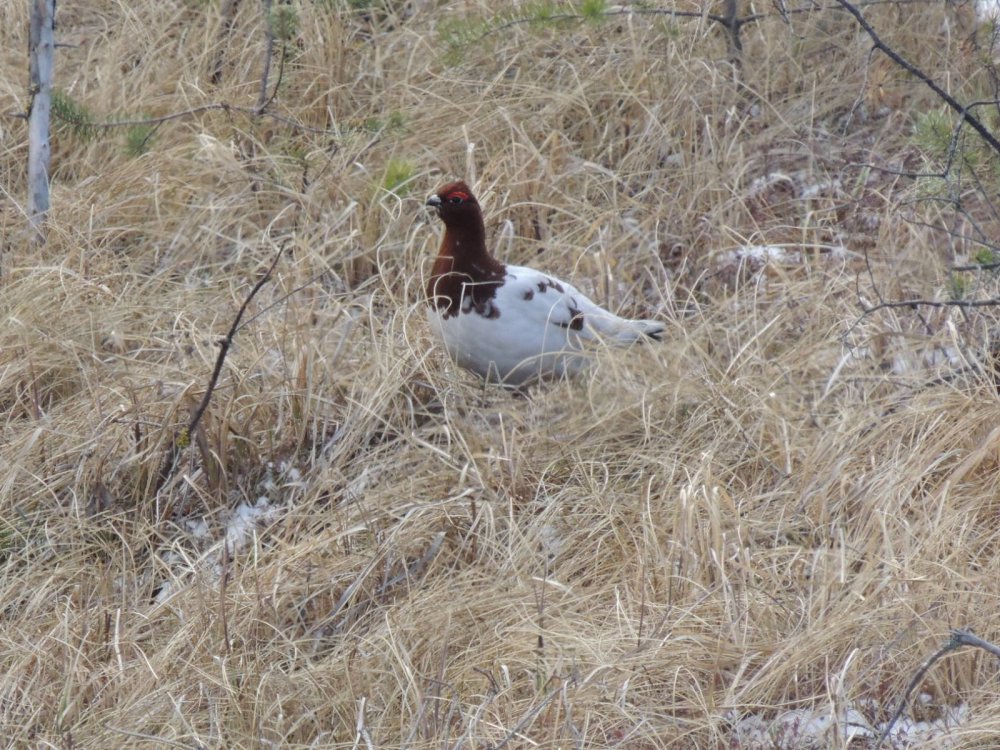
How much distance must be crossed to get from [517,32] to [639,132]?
72 centimetres

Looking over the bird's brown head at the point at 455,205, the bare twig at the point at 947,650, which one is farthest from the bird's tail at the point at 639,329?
the bare twig at the point at 947,650

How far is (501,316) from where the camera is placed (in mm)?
4574

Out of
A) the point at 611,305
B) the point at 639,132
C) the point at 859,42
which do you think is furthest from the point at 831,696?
the point at 859,42

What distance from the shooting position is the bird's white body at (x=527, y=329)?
15.0 feet

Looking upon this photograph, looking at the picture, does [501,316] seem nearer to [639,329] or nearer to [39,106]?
[639,329]

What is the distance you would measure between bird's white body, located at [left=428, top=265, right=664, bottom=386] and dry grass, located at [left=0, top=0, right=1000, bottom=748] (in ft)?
0.39

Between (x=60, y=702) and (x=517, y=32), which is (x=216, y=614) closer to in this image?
(x=60, y=702)

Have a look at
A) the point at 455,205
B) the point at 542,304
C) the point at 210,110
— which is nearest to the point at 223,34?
the point at 210,110

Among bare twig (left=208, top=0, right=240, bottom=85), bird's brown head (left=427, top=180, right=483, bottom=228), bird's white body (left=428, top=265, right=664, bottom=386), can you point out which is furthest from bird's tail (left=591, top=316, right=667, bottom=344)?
bare twig (left=208, top=0, right=240, bottom=85)

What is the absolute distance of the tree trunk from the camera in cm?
520

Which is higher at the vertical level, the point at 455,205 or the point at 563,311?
the point at 455,205

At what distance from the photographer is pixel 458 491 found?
399 centimetres

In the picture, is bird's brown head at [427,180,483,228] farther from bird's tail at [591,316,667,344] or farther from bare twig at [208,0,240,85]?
bare twig at [208,0,240,85]

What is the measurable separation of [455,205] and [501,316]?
41 centimetres
